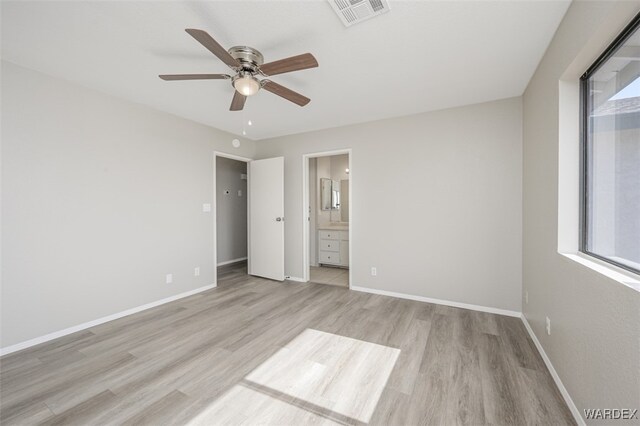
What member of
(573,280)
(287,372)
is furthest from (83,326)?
(573,280)

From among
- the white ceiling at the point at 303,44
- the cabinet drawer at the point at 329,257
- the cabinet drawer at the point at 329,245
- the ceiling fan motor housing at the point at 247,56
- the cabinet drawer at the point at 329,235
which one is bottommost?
the cabinet drawer at the point at 329,257

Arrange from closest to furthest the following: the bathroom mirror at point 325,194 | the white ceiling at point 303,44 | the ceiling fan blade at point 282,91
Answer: the white ceiling at point 303,44 → the ceiling fan blade at point 282,91 → the bathroom mirror at point 325,194

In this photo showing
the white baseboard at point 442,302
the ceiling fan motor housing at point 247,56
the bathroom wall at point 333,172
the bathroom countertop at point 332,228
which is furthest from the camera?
the bathroom wall at point 333,172

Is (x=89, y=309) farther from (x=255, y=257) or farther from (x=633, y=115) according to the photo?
(x=633, y=115)

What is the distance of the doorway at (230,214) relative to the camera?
535 centimetres

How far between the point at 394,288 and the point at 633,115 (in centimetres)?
279

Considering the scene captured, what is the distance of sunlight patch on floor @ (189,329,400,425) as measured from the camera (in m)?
1.45

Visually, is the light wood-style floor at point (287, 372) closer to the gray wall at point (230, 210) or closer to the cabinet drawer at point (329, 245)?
the cabinet drawer at point (329, 245)

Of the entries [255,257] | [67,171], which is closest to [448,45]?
[67,171]

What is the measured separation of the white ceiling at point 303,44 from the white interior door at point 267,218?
1544mm

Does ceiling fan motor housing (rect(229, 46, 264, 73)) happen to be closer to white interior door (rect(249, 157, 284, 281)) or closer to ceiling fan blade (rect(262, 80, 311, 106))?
ceiling fan blade (rect(262, 80, 311, 106))

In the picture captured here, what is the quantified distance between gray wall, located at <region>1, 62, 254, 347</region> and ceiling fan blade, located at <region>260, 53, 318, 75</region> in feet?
7.02

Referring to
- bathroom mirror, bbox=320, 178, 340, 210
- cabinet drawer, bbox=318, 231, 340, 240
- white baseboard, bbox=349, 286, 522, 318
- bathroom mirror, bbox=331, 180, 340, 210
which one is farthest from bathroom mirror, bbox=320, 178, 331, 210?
white baseboard, bbox=349, 286, 522, 318

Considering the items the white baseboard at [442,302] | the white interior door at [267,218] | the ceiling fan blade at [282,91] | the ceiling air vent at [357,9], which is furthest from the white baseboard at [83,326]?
the ceiling air vent at [357,9]
